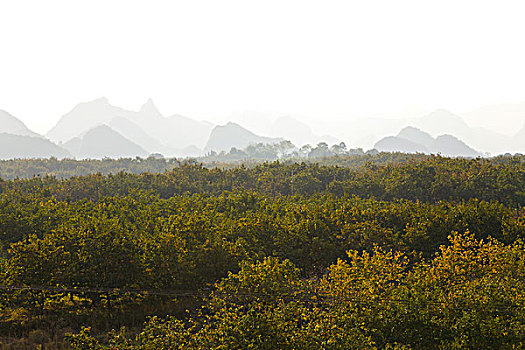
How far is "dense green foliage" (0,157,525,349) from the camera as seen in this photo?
962 centimetres

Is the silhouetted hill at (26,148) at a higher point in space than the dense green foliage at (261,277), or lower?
higher

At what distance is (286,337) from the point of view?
944 cm

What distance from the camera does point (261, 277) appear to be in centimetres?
1240

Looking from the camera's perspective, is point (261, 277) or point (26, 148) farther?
point (26, 148)

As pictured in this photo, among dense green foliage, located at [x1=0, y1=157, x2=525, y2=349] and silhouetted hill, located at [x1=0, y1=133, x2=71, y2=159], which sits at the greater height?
silhouetted hill, located at [x1=0, y1=133, x2=71, y2=159]

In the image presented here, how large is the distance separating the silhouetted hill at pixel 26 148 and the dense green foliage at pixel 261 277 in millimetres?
194672

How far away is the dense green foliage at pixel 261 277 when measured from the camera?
379 inches

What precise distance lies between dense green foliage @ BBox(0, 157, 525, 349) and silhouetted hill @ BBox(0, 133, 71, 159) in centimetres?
19467

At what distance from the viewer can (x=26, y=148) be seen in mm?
188250

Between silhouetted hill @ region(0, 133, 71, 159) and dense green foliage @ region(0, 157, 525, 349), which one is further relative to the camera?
silhouetted hill @ region(0, 133, 71, 159)

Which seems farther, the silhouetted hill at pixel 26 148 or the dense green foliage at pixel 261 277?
the silhouetted hill at pixel 26 148

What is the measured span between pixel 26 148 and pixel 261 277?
213 meters

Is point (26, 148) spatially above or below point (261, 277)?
above

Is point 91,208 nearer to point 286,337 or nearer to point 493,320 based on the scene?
point 286,337
